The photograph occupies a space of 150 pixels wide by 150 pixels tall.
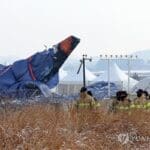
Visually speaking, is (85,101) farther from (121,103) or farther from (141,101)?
(141,101)

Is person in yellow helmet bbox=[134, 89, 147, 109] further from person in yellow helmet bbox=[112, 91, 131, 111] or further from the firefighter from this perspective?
A: the firefighter

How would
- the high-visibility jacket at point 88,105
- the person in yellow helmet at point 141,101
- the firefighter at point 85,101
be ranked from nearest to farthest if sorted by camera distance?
the high-visibility jacket at point 88,105 < the firefighter at point 85,101 < the person in yellow helmet at point 141,101

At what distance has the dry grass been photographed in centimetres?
898

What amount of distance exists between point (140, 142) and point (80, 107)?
3.93 metres

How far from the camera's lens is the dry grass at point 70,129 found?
29.5ft

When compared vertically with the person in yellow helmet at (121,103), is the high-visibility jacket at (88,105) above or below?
above

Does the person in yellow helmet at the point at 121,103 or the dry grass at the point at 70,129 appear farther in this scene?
the person in yellow helmet at the point at 121,103

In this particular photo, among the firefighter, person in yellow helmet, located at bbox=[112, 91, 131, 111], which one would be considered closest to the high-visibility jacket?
the firefighter

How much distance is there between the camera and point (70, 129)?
12195mm

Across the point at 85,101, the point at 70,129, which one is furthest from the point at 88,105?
the point at 70,129

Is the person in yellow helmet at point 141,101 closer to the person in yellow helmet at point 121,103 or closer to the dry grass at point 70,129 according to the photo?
the person in yellow helmet at point 121,103

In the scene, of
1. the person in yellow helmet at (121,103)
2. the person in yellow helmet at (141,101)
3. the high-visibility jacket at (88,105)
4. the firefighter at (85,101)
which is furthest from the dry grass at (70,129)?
the person in yellow helmet at (141,101)

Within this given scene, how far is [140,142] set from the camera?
1213 cm

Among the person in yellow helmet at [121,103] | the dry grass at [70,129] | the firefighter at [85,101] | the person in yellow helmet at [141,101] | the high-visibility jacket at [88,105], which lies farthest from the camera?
the person in yellow helmet at [141,101]
